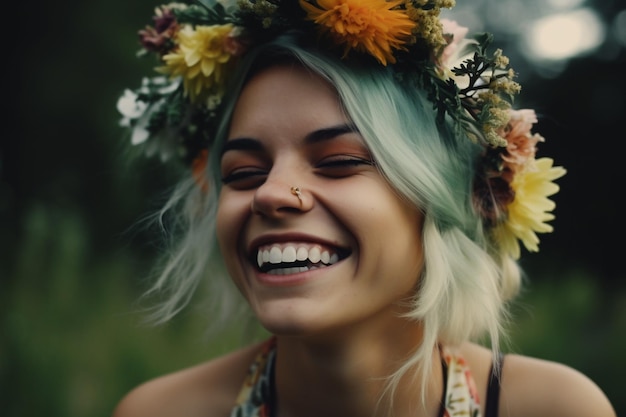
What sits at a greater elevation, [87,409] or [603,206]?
[603,206]

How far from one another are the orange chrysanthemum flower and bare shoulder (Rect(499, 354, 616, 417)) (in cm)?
81

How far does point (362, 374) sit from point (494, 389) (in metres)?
0.33

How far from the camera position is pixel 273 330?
145 cm

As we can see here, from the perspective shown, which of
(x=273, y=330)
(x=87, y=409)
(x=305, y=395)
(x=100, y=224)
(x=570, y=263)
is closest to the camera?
(x=273, y=330)

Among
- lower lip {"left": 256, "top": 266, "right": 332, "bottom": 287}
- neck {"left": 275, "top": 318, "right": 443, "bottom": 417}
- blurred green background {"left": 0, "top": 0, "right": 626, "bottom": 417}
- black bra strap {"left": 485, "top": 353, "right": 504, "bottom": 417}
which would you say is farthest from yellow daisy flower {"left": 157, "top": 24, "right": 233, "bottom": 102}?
blurred green background {"left": 0, "top": 0, "right": 626, "bottom": 417}

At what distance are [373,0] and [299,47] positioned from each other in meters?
0.19

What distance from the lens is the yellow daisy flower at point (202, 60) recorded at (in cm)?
172

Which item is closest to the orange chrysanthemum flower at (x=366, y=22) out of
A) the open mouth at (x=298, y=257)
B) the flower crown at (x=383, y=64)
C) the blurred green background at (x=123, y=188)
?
the flower crown at (x=383, y=64)

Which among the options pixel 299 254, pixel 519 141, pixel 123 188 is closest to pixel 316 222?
pixel 299 254

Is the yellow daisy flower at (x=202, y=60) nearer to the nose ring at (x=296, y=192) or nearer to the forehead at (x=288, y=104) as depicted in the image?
the forehead at (x=288, y=104)

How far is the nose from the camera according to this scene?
142 cm

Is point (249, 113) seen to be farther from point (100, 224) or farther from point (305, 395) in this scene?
point (100, 224)

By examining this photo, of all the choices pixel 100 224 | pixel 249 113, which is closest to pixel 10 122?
pixel 100 224

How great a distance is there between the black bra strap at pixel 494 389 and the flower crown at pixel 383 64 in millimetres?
272
